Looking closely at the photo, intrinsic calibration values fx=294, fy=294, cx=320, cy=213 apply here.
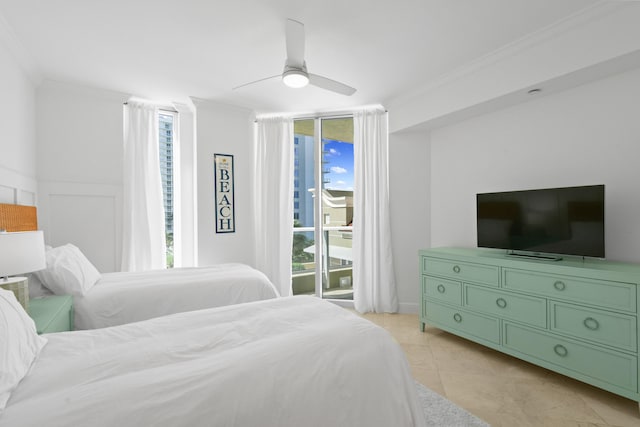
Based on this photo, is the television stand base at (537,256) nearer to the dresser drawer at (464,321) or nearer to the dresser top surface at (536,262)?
the dresser top surface at (536,262)

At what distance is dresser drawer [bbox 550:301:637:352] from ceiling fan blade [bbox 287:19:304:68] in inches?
103

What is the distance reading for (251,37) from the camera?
2299mm

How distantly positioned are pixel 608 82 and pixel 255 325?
10.1ft

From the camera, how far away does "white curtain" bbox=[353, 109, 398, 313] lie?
12.3ft

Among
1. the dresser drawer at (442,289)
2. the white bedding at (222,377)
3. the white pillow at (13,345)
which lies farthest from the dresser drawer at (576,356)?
the white pillow at (13,345)

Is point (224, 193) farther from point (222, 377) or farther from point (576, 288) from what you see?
point (576, 288)

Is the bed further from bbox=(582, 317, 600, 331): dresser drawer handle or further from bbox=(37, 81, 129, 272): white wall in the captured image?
bbox=(582, 317, 600, 331): dresser drawer handle

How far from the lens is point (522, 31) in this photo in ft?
7.32

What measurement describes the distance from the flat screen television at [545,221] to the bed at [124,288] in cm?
216

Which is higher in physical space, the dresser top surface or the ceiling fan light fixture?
the ceiling fan light fixture

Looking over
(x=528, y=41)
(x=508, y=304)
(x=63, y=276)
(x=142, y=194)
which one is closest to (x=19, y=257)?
(x=63, y=276)

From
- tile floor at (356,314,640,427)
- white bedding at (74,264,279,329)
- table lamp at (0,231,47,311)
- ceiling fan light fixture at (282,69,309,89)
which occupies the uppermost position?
ceiling fan light fixture at (282,69,309,89)

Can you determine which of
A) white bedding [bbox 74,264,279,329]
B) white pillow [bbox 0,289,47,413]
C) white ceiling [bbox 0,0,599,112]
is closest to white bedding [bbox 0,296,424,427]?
white pillow [bbox 0,289,47,413]

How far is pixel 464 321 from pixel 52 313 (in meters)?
3.10
